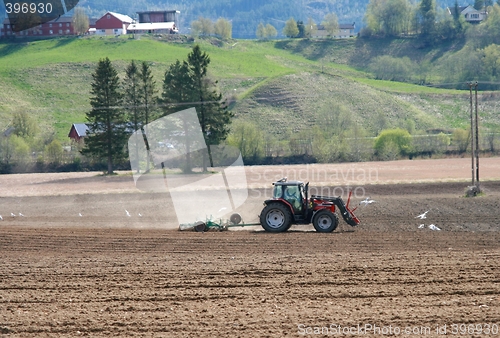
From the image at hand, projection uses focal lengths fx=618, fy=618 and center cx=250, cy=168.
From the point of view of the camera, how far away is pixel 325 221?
19.2 meters

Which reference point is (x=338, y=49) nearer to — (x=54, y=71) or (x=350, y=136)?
(x=54, y=71)

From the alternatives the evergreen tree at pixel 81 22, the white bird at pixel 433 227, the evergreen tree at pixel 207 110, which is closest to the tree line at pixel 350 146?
the evergreen tree at pixel 207 110

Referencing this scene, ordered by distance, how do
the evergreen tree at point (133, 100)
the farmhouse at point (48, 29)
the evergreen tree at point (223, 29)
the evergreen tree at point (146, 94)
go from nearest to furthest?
the evergreen tree at point (133, 100)
the evergreen tree at point (146, 94)
the farmhouse at point (48, 29)
the evergreen tree at point (223, 29)

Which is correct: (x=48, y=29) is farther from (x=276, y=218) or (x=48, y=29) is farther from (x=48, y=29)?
(x=276, y=218)

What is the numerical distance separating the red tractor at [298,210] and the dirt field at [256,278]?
495mm

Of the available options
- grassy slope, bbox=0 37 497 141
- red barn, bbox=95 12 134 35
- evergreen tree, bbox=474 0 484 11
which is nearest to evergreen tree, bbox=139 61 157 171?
grassy slope, bbox=0 37 497 141

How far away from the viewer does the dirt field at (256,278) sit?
9891 mm

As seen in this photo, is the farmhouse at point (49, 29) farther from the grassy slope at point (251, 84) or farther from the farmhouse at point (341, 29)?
the farmhouse at point (341, 29)

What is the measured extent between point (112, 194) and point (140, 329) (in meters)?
24.6

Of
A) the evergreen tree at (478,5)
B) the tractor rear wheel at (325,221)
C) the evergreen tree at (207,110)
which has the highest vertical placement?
the evergreen tree at (478,5)

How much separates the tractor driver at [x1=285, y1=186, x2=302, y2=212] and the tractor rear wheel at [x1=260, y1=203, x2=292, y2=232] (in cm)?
27

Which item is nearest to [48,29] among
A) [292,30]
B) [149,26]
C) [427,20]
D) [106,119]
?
[149,26]

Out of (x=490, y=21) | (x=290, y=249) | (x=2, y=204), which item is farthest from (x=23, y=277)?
(x=490, y=21)

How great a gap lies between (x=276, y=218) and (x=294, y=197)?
0.91m
